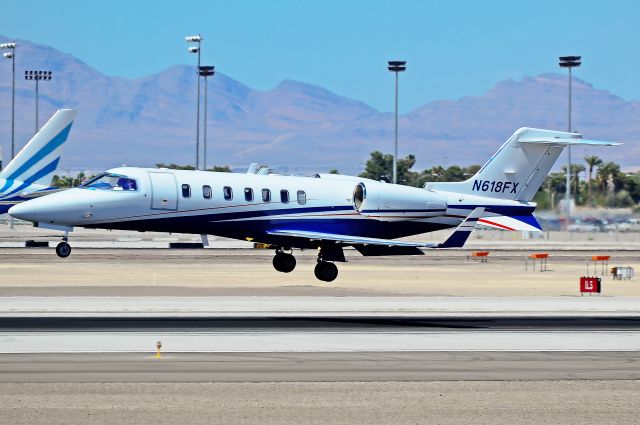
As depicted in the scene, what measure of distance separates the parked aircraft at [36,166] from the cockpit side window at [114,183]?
16580mm

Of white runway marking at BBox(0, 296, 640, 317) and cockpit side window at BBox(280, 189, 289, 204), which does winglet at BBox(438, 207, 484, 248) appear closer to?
white runway marking at BBox(0, 296, 640, 317)

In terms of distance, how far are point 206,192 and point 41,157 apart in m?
22.3

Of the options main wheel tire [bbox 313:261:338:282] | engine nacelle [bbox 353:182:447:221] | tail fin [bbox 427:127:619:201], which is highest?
tail fin [bbox 427:127:619:201]

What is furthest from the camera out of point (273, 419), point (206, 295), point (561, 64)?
point (561, 64)

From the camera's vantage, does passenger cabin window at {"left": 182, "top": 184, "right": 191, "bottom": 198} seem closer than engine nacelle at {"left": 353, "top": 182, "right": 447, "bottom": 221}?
Yes

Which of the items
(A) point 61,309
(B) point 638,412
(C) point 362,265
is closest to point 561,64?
(C) point 362,265

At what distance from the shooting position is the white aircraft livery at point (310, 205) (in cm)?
4088

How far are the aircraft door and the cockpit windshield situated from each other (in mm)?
656

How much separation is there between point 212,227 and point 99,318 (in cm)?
1034

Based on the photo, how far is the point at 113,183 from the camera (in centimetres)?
4119

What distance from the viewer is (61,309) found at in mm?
34438

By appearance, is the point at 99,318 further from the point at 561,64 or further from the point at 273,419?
the point at 561,64

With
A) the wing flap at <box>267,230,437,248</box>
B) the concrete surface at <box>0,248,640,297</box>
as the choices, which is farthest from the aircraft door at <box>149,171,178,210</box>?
the wing flap at <box>267,230,437,248</box>

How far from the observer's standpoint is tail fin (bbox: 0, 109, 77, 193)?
60.1 m
